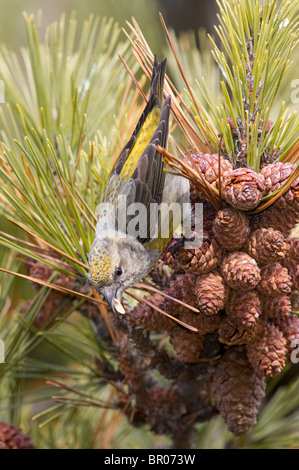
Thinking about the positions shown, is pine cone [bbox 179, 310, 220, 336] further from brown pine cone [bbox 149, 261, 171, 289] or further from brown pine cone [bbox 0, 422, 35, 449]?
brown pine cone [bbox 0, 422, 35, 449]

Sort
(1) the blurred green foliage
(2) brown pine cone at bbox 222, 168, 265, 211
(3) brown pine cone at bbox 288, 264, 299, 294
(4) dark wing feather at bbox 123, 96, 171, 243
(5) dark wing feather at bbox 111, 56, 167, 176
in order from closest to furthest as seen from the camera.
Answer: (2) brown pine cone at bbox 222, 168, 265, 211 < (3) brown pine cone at bbox 288, 264, 299, 294 < (5) dark wing feather at bbox 111, 56, 167, 176 < (4) dark wing feather at bbox 123, 96, 171, 243 < (1) the blurred green foliage

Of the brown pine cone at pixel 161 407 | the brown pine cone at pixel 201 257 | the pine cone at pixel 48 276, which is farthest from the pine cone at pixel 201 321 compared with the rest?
the pine cone at pixel 48 276

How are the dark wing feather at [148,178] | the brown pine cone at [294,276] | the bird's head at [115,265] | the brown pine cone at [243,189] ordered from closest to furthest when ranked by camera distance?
the brown pine cone at [243,189], the brown pine cone at [294,276], the bird's head at [115,265], the dark wing feather at [148,178]

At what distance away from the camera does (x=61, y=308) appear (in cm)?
152

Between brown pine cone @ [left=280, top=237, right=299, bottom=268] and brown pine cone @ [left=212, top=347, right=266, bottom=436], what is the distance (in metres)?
0.25

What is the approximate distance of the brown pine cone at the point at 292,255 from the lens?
3.56ft

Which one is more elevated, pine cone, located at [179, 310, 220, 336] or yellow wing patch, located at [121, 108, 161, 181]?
yellow wing patch, located at [121, 108, 161, 181]

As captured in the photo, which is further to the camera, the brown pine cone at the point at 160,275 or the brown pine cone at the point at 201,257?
the brown pine cone at the point at 160,275

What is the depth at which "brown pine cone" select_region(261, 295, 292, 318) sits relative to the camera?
108cm

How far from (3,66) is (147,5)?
1.04 meters

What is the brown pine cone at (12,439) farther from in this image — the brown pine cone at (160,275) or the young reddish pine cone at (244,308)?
the young reddish pine cone at (244,308)

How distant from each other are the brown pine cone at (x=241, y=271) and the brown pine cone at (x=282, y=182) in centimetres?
14

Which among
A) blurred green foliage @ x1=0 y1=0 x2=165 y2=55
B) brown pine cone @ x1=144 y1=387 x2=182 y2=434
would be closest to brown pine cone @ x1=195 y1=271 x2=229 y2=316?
brown pine cone @ x1=144 y1=387 x2=182 y2=434
